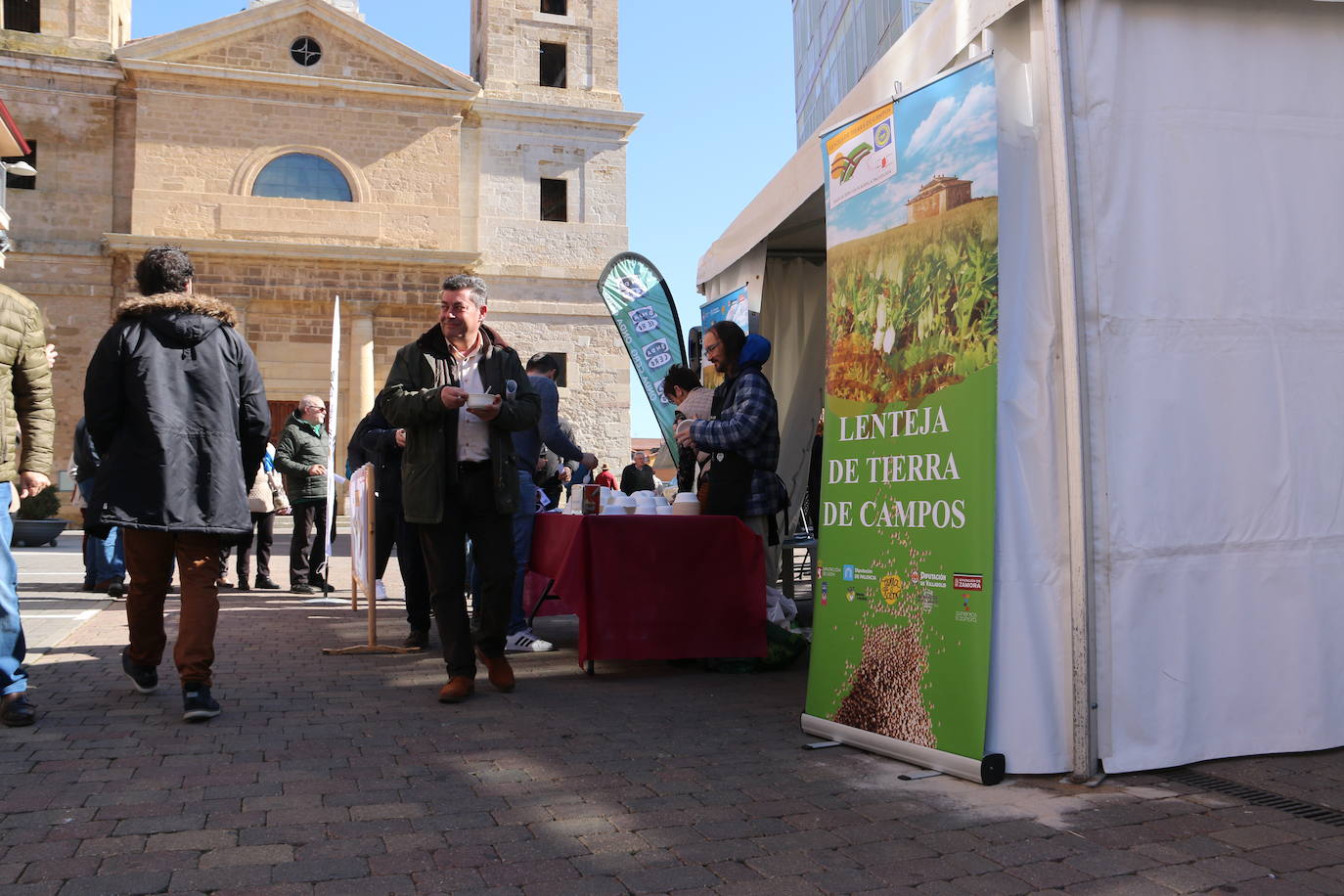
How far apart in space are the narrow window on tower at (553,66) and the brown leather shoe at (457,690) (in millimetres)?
27563

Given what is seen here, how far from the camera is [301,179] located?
88.3 feet

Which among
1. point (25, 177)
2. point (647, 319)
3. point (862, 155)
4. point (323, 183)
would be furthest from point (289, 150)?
point (862, 155)

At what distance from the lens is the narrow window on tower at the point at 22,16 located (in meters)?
26.1

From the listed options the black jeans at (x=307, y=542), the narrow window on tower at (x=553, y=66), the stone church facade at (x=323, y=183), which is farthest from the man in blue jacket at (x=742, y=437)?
the narrow window on tower at (x=553, y=66)

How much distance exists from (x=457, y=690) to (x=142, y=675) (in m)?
1.37

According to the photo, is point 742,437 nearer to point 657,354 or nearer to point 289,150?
point 657,354

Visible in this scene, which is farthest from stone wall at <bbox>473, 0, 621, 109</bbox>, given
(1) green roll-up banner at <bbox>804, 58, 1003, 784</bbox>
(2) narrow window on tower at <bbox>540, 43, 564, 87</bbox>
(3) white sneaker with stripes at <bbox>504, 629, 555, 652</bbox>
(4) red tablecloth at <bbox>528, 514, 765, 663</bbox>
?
(1) green roll-up banner at <bbox>804, 58, 1003, 784</bbox>

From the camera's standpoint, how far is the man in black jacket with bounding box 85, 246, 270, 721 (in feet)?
13.9

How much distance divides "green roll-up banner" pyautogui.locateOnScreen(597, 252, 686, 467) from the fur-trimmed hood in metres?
3.98

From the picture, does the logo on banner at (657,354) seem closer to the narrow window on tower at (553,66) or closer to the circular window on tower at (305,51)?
the circular window on tower at (305,51)

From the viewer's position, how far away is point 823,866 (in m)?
2.66

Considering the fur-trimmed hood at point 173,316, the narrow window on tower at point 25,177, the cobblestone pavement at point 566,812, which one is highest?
the narrow window on tower at point 25,177

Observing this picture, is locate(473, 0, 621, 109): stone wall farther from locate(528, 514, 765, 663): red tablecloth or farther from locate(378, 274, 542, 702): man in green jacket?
locate(528, 514, 765, 663): red tablecloth

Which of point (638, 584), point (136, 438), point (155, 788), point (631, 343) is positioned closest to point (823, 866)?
point (155, 788)
